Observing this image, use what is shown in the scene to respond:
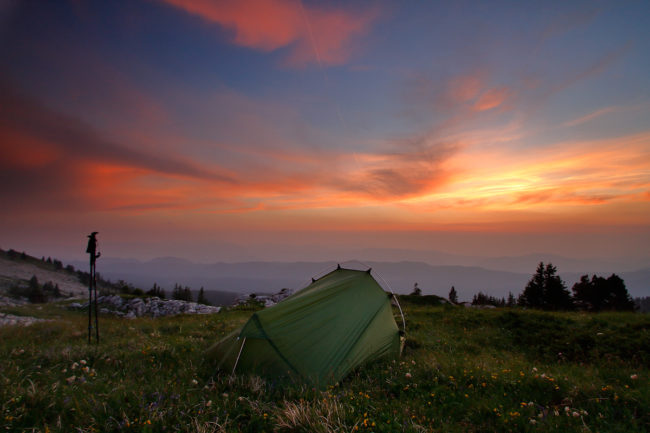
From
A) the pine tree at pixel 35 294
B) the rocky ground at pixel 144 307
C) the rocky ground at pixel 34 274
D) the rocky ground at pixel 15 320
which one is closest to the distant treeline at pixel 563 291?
the rocky ground at pixel 144 307

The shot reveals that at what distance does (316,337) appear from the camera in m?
7.90

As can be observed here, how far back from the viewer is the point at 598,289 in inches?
1364

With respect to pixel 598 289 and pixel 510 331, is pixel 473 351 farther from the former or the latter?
pixel 598 289

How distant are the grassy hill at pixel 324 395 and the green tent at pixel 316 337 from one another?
44 centimetres

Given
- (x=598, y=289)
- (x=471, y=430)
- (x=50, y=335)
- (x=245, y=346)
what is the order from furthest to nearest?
(x=598, y=289) → (x=50, y=335) → (x=245, y=346) → (x=471, y=430)

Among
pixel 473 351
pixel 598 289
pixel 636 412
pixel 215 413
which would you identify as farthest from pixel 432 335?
pixel 598 289

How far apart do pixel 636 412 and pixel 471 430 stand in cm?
315

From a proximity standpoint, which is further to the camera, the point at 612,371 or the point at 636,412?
the point at 612,371

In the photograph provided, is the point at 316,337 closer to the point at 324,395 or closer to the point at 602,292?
the point at 324,395

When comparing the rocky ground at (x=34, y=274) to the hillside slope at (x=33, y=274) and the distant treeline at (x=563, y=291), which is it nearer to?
the hillside slope at (x=33, y=274)

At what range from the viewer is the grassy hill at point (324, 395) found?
486cm

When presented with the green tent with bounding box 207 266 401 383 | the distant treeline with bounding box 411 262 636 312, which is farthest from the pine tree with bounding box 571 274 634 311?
the green tent with bounding box 207 266 401 383

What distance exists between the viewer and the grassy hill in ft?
15.9

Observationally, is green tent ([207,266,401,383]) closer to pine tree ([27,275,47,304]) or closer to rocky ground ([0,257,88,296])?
pine tree ([27,275,47,304])
